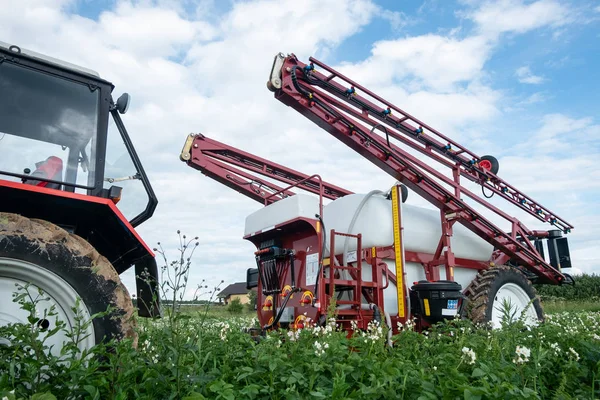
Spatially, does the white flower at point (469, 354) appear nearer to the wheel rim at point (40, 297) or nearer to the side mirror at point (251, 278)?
the wheel rim at point (40, 297)

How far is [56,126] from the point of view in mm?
3785

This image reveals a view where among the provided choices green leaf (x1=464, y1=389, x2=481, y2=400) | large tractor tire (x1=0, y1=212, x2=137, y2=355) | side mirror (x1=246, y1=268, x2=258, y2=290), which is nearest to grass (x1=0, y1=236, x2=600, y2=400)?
green leaf (x1=464, y1=389, x2=481, y2=400)

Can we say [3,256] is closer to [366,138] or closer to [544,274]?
[366,138]

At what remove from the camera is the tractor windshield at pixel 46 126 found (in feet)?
11.7

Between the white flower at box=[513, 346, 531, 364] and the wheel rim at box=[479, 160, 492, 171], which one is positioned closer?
the white flower at box=[513, 346, 531, 364]

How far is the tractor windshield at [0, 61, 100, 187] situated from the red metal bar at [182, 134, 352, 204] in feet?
14.5

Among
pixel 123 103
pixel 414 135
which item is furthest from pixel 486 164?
pixel 123 103

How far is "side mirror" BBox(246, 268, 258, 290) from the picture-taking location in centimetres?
822

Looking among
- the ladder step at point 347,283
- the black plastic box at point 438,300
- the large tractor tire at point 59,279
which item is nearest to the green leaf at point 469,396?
the large tractor tire at point 59,279

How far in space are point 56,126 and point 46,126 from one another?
74 mm

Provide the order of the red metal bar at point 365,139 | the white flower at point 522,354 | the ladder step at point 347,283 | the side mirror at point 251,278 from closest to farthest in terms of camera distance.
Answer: the white flower at point 522,354
the ladder step at point 347,283
the red metal bar at point 365,139
the side mirror at point 251,278

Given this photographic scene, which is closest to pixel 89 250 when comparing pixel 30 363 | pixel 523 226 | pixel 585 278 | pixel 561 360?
pixel 30 363

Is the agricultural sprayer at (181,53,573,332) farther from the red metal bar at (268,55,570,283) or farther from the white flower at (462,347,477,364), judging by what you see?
the white flower at (462,347,477,364)

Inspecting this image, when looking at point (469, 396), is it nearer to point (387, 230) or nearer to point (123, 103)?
point (123, 103)
